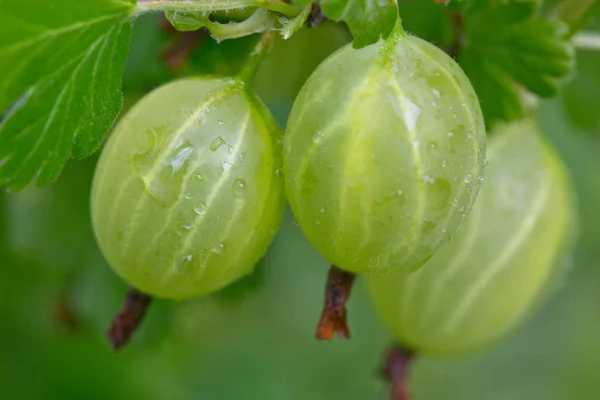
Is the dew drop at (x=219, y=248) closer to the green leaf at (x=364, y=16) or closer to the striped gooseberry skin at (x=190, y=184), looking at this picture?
the striped gooseberry skin at (x=190, y=184)

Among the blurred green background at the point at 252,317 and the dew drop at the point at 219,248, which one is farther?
the blurred green background at the point at 252,317

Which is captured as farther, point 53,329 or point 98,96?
point 53,329

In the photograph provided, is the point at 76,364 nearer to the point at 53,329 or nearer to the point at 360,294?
the point at 53,329

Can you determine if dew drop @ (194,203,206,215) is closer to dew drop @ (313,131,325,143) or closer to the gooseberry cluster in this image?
the gooseberry cluster

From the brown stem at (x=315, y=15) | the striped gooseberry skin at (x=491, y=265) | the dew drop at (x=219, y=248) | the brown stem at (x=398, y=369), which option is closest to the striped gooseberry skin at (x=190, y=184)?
the dew drop at (x=219, y=248)

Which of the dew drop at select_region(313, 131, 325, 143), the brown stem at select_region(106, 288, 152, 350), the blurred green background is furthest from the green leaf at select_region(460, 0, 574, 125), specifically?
the brown stem at select_region(106, 288, 152, 350)

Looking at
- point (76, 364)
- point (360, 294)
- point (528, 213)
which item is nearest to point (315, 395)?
point (360, 294)
